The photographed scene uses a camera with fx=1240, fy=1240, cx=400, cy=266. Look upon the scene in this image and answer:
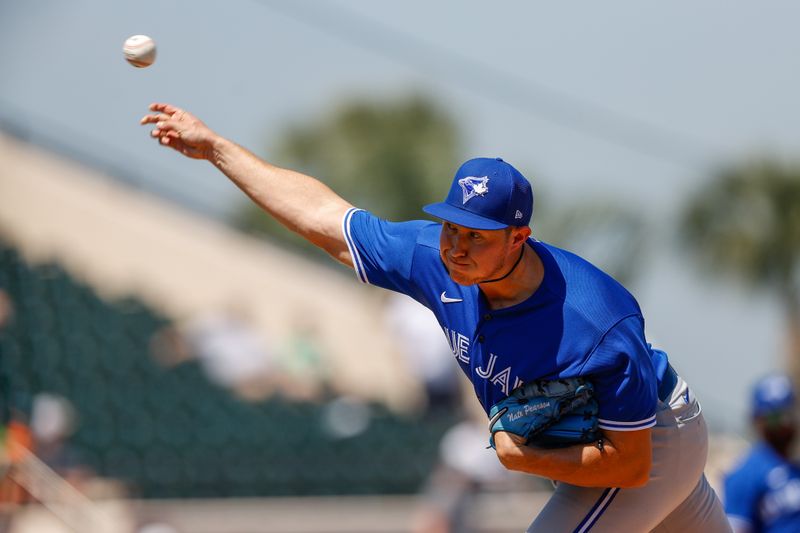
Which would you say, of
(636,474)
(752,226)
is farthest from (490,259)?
(752,226)

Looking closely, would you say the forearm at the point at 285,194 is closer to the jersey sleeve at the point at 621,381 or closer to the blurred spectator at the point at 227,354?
the jersey sleeve at the point at 621,381

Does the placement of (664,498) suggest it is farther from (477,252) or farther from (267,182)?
(267,182)

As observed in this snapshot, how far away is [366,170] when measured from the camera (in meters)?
31.4

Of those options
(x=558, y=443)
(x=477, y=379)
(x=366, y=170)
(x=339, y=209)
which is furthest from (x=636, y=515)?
(x=366, y=170)

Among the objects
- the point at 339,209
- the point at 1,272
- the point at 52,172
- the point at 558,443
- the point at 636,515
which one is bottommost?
the point at 636,515

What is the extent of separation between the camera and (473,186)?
4051 millimetres

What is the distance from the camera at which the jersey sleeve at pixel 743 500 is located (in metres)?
6.54

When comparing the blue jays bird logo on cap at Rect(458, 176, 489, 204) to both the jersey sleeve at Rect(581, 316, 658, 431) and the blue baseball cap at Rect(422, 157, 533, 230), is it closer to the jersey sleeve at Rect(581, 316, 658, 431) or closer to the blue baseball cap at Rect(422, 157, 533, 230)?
the blue baseball cap at Rect(422, 157, 533, 230)

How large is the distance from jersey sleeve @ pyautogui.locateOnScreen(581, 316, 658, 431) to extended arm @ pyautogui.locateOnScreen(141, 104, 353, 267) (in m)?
1.12

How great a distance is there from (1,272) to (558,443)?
10.0 m

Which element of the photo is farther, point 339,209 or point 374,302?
point 374,302

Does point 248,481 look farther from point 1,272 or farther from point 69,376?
point 1,272

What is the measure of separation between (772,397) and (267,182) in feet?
11.2

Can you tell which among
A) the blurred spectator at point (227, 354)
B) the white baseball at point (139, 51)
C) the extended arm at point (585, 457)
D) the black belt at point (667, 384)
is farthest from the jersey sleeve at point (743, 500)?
the blurred spectator at point (227, 354)
